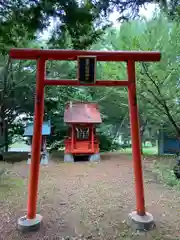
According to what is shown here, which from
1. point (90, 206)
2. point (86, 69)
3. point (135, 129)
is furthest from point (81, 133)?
point (86, 69)

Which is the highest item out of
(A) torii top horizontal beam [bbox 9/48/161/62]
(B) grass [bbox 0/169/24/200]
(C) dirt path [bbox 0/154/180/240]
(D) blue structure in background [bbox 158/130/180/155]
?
(A) torii top horizontal beam [bbox 9/48/161/62]

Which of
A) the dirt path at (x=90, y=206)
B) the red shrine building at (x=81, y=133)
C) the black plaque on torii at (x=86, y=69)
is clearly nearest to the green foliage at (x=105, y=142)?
the red shrine building at (x=81, y=133)

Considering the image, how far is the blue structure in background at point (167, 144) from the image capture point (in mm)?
9906

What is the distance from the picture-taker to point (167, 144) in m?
10.1

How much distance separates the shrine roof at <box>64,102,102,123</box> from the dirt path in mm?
→ 1992

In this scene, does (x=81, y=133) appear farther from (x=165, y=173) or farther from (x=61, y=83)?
(x=61, y=83)

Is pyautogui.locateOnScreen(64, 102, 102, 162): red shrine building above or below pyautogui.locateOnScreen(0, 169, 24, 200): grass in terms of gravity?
above

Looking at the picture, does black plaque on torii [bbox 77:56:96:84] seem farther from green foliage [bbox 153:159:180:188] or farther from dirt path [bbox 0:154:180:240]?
green foliage [bbox 153:159:180:188]

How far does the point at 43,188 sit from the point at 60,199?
0.71 meters

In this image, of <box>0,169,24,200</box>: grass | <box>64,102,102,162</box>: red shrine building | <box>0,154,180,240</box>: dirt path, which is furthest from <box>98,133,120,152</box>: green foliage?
<box>0,169,24,200</box>: grass

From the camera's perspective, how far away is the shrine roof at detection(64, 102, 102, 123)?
7840 millimetres

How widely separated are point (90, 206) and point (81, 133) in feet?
14.0

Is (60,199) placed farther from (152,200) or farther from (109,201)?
(152,200)

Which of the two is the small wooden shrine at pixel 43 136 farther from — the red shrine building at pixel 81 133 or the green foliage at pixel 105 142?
the green foliage at pixel 105 142
